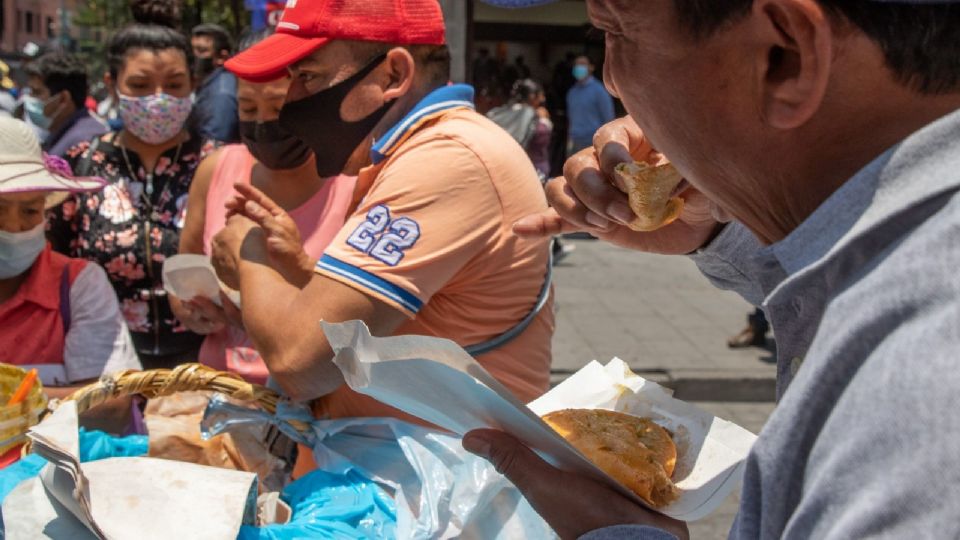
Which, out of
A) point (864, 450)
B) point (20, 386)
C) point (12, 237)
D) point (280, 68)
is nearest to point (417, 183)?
point (280, 68)

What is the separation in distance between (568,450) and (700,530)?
11.9ft

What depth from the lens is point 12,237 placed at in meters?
2.90

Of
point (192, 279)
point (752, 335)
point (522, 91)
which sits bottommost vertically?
point (752, 335)

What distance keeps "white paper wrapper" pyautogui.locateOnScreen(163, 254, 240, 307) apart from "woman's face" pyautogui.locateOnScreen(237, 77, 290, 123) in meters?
0.57

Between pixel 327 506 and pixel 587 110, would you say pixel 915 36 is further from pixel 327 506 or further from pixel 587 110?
pixel 587 110

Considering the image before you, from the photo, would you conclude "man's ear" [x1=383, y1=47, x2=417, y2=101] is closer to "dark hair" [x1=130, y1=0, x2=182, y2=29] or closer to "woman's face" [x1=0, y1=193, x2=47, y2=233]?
"woman's face" [x1=0, y1=193, x2=47, y2=233]

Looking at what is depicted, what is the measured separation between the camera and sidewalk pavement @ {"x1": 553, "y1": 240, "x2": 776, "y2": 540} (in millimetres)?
6547

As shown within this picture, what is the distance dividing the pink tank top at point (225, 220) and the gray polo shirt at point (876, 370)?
208 centimetres

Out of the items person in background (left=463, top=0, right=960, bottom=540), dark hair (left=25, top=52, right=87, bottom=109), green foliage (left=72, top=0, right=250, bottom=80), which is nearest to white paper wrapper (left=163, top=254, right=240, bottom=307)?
person in background (left=463, top=0, right=960, bottom=540)

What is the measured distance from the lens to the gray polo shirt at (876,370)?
697mm

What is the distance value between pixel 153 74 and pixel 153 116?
1.15 ft

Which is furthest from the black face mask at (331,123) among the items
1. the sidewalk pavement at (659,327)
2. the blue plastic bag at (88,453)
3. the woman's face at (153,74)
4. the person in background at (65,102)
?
the sidewalk pavement at (659,327)

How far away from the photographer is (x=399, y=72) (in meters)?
2.27

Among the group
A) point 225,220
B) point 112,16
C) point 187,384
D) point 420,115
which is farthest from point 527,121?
point 112,16
